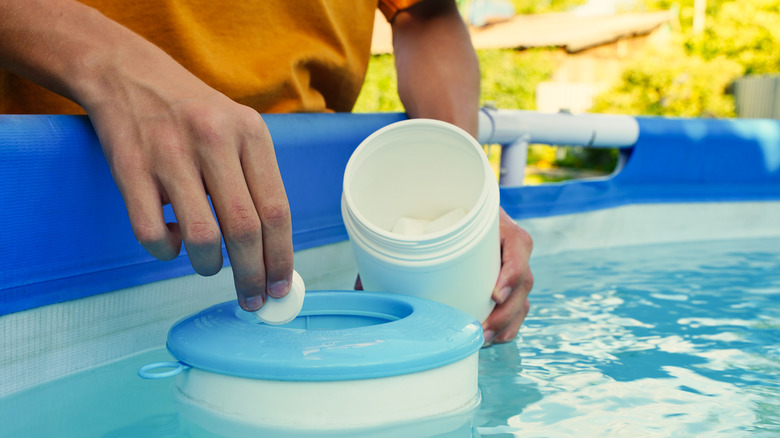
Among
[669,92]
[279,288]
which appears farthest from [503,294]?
[669,92]

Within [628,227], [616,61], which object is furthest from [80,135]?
[616,61]

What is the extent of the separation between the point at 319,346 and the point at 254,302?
0.11 metres

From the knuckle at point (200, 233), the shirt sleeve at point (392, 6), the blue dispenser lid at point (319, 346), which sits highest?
the shirt sleeve at point (392, 6)

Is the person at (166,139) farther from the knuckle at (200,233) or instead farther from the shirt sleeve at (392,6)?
the shirt sleeve at (392,6)

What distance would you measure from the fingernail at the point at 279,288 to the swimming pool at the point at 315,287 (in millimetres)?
237

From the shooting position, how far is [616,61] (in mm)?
20578

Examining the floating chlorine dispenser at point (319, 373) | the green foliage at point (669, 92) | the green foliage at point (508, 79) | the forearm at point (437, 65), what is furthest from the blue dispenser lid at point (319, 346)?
the green foliage at point (508, 79)

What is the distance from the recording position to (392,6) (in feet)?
6.53

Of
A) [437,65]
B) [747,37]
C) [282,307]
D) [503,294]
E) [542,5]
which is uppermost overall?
[542,5]

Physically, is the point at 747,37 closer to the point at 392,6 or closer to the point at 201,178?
the point at 392,6

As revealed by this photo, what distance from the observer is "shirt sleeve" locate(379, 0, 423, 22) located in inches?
75.8

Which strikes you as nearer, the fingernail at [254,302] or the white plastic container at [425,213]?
the fingernail at [254,302]

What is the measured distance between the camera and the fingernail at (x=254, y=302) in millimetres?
937

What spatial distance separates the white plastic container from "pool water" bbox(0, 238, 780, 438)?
182mm
